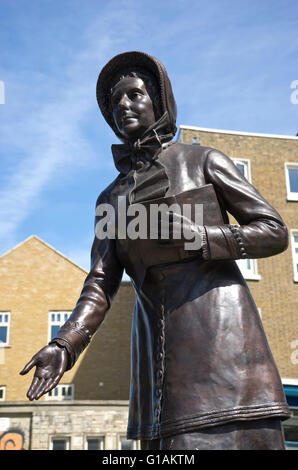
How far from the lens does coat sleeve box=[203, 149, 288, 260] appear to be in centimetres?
288

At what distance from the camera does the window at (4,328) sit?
3303cm

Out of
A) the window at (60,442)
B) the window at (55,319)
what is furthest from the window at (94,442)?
the window at (55,319)

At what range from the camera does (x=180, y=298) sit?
2.92 meters

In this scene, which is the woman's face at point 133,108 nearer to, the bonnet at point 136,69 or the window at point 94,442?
the bonnet at point 136,69

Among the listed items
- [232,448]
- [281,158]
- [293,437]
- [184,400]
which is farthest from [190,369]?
[281,158]

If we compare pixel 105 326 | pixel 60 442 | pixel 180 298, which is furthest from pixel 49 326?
pixel 180 298

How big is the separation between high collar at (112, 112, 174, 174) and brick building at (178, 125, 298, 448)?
713 inches

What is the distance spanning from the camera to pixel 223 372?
2.70 metres

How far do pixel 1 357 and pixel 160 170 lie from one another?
30.8 metres

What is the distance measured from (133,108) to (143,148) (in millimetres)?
230

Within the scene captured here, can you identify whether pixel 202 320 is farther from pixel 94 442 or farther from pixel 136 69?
pixel 94 442

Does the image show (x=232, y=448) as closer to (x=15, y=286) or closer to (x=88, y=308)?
(x=88, y=308)

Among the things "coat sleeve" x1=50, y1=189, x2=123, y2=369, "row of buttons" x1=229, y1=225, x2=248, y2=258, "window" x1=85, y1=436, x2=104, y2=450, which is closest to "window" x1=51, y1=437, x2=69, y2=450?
"window" x1=85, y1=436, x2=104, y2=450

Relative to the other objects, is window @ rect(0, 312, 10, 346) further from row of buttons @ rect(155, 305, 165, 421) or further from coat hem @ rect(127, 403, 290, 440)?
coat hem @ rect(127, 403, 290, 440)
